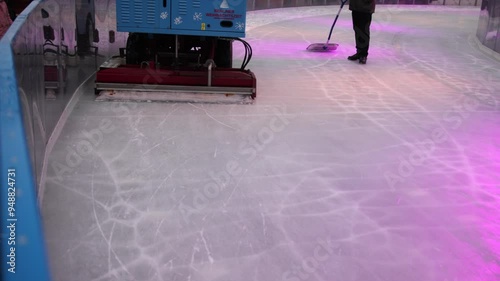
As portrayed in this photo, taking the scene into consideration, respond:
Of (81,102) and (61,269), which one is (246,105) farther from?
(61,269)

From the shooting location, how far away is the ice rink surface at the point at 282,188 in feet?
6.81

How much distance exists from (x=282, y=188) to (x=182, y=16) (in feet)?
7.10

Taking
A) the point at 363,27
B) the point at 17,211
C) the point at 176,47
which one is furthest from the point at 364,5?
the point at 17,211

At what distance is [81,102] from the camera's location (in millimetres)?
4113

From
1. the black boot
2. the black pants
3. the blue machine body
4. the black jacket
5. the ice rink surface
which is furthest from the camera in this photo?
the black boot

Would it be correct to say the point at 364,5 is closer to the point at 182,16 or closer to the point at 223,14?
the point at 223,14

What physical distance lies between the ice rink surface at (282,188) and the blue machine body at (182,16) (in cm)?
66

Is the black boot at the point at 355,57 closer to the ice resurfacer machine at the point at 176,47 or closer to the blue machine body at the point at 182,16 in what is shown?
the ice resurfacer machine at the point at 176,47

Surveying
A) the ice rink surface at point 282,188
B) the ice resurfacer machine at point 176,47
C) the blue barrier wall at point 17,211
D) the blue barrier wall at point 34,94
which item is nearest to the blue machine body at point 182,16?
the ice resurfacer machine at point 176,47

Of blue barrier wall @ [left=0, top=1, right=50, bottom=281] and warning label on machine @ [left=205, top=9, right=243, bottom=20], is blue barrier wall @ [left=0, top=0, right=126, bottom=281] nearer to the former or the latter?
blue barrier wall @ [left=0, top=1, right=50, bottom=281]

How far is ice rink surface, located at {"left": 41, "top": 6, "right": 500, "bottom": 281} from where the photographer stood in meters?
2.07

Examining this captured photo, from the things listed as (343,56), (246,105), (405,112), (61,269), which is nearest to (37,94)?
(61,269)

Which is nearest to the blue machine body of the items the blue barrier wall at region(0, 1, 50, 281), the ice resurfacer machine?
the ice resurfacer machine

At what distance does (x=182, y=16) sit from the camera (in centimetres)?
431
